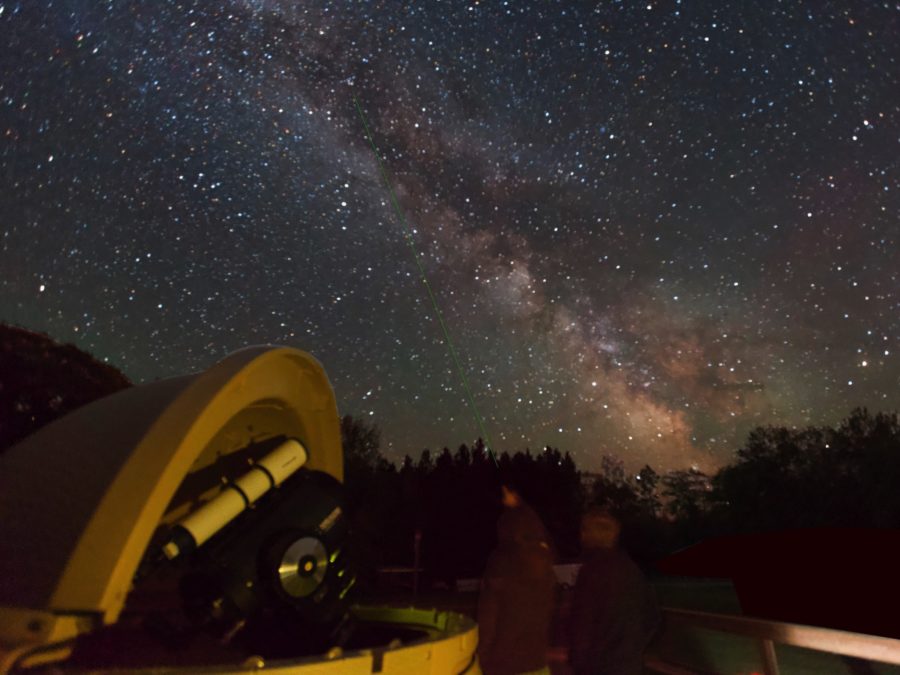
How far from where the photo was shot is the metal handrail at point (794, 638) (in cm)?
351

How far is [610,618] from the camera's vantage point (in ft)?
12.1

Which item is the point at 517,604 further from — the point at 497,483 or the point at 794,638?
the point at 497,483

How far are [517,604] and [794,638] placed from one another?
6.43 feet

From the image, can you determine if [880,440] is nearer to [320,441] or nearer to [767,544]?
[767,544]

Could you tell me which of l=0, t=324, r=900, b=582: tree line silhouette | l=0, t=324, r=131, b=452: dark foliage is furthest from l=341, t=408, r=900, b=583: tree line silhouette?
l=0, t=324, r=131, b=452: dark foliage

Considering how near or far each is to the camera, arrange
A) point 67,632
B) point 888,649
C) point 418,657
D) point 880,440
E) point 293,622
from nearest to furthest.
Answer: point 67,632 < point 418,657 < point 293,622 < point 888,649 < point 880,440

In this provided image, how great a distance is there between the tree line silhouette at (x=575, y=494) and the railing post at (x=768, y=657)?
1855 centimetres

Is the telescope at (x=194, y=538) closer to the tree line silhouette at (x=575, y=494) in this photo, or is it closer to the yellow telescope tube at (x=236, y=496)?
the yellow telescope tube at (x=236, y=496)

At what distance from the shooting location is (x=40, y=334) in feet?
102

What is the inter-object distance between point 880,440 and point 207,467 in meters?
59.4

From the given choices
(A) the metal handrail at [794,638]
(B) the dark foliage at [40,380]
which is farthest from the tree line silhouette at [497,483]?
(A) the metal handrail at [794,638]

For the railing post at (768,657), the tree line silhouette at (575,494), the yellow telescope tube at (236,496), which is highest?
the tree line silhouette at (575,494)

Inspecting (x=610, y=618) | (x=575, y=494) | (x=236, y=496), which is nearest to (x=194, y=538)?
(x=236, y=496)

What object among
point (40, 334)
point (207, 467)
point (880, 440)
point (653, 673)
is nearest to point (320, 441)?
point (207, 467)
